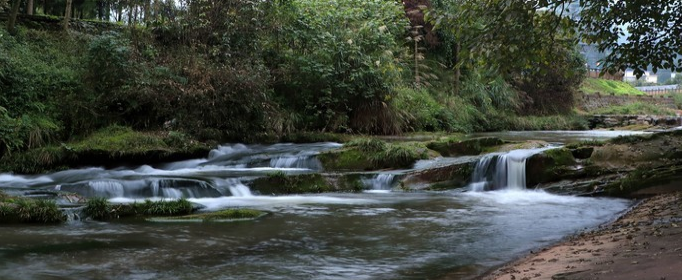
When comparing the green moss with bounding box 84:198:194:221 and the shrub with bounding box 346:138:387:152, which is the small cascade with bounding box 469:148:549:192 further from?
the green moss with bounding box 84:198:194:221

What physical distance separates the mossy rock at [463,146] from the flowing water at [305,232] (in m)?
2.11

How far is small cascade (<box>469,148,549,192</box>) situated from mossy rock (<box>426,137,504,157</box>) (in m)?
2.07

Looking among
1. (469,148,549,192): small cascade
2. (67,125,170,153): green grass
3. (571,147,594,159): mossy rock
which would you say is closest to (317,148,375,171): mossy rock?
(469,148,549,192): small cascade

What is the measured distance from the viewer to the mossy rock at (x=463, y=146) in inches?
550

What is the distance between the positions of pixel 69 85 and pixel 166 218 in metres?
9.06

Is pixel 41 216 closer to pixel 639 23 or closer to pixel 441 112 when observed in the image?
pixel 639 23

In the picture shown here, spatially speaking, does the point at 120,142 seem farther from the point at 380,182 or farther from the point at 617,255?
the point at 617,255

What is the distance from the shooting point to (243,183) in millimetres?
11164

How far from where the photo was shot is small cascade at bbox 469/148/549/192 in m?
11.4

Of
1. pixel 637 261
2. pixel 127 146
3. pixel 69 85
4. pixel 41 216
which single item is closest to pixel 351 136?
pixel 127 146

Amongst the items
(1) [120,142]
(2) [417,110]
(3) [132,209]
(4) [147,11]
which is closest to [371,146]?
(1) [120,142]

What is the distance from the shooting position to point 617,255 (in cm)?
510

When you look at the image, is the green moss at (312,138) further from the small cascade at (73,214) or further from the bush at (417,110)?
the small cascade at (73,214)

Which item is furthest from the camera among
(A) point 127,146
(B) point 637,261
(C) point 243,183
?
(A) point 127,146
